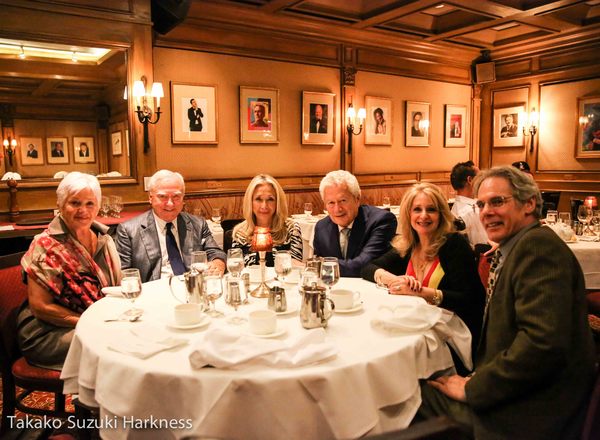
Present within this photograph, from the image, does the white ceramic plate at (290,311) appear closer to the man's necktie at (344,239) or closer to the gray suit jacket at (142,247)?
the man's necktie at (344,239)

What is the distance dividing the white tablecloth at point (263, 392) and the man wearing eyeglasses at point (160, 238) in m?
1.47

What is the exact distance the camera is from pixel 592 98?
8.28 metres

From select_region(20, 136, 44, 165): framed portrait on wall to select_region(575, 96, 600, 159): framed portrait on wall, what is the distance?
8551mm

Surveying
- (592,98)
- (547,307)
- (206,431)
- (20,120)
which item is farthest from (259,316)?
(592,98)

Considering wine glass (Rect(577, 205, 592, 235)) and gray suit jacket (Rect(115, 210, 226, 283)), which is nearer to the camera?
gray suit jacket (Rect(115, 210, 226, 283))

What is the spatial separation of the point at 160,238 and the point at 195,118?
3.55 m

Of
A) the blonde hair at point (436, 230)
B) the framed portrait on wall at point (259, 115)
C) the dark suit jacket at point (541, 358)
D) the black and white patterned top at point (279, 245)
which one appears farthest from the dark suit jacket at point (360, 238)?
the framed portrait on wall at point (259, 115)

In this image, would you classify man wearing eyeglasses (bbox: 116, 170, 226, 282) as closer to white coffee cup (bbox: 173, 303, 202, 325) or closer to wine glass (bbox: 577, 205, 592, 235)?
white coffee cup (bbox: 173, 303, 202, 325)

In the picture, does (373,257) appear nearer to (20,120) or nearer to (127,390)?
(127,390)

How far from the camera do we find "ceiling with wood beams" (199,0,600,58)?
6625mm

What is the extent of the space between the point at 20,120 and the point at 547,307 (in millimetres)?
5448

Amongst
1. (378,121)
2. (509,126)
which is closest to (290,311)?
(378,121)

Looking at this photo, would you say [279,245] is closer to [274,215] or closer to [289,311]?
[274,215]

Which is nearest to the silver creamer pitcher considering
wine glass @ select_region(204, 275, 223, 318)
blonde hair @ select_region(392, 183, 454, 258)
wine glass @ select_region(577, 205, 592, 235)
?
wine glass @ select_region(204, 275, 223, 318)
